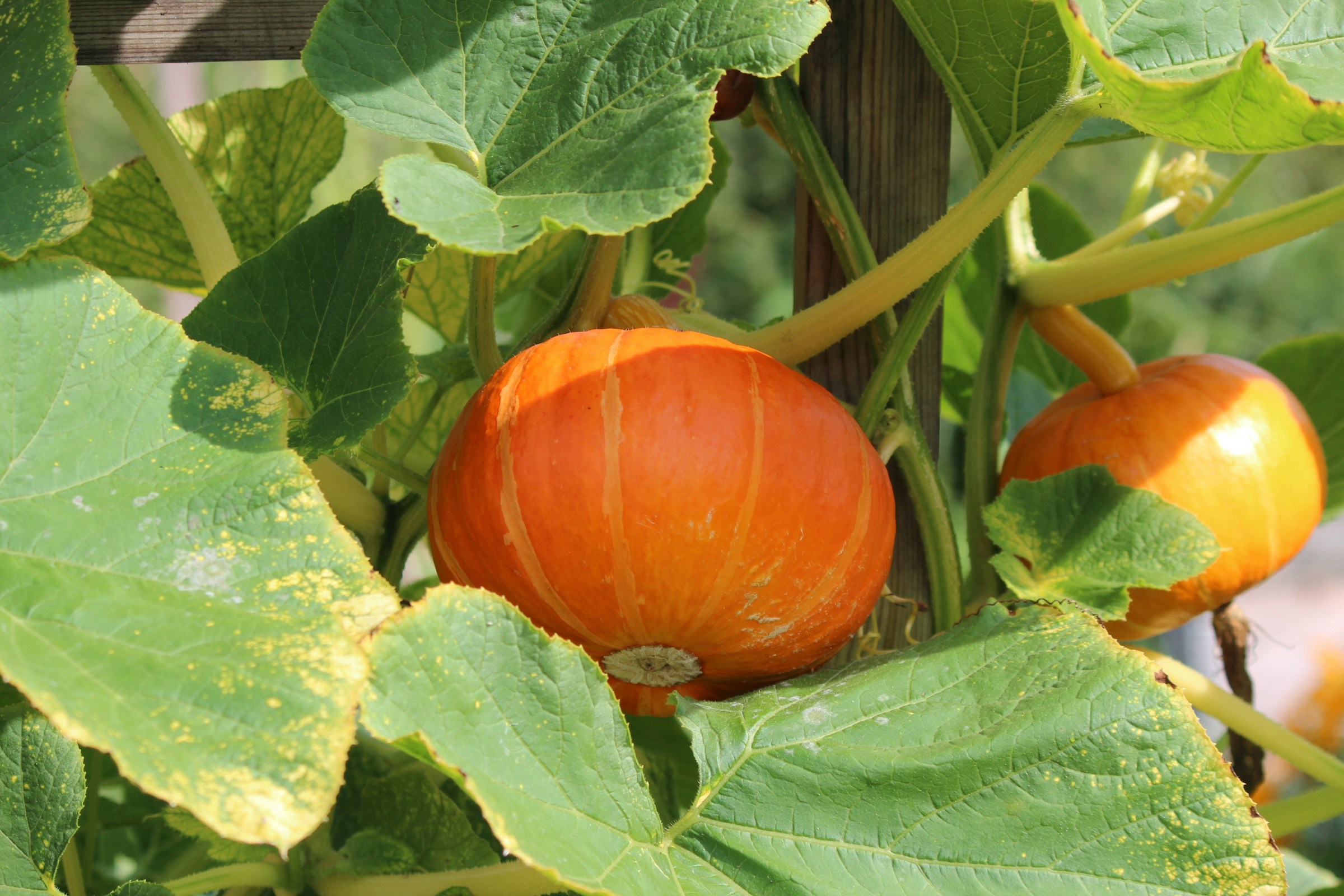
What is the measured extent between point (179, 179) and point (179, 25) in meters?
0.10

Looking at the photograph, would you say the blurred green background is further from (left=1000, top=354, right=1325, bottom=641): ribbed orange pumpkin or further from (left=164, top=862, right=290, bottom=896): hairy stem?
(left=164, top=862, right=290, bottom=896): hairy stem

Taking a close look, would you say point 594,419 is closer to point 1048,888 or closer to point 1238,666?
point 1048,888

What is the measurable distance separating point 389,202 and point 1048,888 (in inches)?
16.2

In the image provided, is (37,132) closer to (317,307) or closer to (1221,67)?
(317,307)

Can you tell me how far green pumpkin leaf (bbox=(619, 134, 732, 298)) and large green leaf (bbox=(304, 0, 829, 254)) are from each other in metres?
0.36

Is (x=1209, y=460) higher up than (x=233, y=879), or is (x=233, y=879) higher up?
(x=1209, y=460)

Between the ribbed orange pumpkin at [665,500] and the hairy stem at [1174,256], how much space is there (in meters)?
0.26

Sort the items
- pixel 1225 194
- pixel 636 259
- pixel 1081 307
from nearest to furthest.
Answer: pixel 1225 194 < pixel 636 259 < pixel 1081 307

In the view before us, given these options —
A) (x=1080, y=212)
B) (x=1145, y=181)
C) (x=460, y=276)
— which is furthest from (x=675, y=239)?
(x=1080, y=212)

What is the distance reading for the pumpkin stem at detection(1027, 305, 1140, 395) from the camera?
828mm

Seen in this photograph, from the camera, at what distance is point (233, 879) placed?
25.1 inches

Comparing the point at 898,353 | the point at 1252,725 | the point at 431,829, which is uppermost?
the point at 898,353

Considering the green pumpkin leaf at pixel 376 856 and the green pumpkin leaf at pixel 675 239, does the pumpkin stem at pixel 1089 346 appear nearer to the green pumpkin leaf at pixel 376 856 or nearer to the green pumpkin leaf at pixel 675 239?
the green pumpkin leaf at pixel 675 239

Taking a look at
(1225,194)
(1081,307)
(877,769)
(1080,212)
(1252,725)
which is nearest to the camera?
(877,769)
